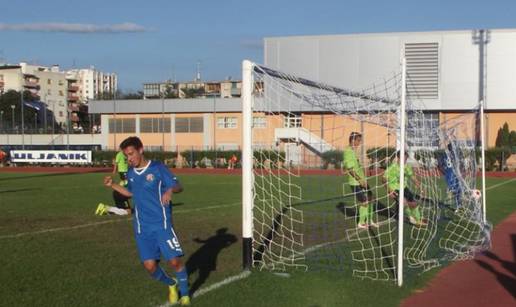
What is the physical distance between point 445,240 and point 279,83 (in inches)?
Result: 189

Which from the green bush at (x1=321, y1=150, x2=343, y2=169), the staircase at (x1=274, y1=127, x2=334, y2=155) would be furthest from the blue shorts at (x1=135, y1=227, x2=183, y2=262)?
the green bush at (x1=321, y1=150, x2=343, y2=169)

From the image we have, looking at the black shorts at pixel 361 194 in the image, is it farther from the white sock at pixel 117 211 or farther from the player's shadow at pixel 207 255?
the white sock at pixel 117 211

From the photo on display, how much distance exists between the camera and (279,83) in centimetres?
1039

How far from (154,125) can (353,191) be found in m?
62.0

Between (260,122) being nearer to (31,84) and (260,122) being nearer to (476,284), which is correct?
(476,284)

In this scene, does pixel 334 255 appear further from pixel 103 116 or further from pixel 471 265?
pixel 103 116

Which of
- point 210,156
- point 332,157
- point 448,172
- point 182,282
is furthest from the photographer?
point 210,156

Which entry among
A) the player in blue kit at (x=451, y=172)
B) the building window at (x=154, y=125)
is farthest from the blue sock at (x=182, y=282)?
the building window at (x=154, y=125)

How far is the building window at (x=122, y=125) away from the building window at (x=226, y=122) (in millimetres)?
10537

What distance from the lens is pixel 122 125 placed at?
76688 mm

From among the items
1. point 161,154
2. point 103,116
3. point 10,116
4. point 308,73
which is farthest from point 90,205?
point 10,116

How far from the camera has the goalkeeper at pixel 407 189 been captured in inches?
535

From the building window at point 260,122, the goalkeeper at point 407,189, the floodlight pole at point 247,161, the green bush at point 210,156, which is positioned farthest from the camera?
the green bush at point 210,156

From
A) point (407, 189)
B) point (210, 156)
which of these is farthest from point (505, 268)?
point (210, 156)
